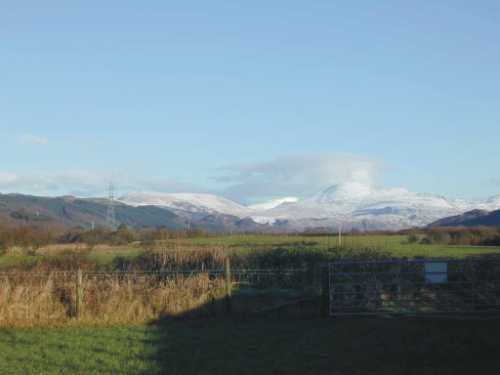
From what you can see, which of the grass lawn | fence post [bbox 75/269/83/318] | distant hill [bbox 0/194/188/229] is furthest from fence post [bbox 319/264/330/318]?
distant hill [bbox 0/194/188/229]

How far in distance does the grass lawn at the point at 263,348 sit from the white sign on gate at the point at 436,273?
5.32ft

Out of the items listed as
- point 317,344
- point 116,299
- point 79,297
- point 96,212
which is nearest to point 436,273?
point 317,344

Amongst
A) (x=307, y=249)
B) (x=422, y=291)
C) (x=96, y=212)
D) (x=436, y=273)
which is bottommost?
(x=422, y=291)

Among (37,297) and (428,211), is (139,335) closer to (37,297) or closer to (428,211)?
(37,297)

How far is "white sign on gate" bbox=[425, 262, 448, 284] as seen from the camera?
17375mm

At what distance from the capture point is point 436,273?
17391 millimetres

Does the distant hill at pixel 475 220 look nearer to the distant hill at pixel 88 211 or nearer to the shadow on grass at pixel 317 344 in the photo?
the distant hill at pixel 88 211

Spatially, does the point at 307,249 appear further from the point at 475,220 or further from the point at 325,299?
the point at 475,220

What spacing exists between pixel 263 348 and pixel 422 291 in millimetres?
7138

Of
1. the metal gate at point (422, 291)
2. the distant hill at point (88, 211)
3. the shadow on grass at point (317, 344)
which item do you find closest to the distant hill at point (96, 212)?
the distant hill at point (88, 211)

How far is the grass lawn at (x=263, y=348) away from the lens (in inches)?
438

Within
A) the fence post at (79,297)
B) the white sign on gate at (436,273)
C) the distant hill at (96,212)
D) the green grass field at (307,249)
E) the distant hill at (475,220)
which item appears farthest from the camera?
the distant hill at (96,212)

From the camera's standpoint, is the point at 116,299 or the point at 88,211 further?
the point at 88,211

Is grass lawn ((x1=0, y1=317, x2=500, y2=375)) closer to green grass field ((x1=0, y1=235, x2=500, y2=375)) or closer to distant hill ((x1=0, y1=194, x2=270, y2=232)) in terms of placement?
green grass field ((x1=0, y1=235, x2=500, y2=375))
